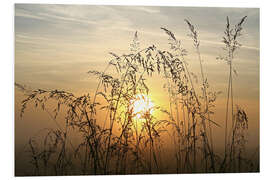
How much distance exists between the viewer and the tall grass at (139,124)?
13.4 feet

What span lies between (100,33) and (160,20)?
0.64 metres

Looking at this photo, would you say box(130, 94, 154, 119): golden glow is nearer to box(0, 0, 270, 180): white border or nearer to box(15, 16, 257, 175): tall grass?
box(15, 16, 257, 175): tall grass

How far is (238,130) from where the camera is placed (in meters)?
4.21

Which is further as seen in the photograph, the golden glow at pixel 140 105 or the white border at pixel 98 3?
the golden glow at pixel 140 105

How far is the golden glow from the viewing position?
417cm

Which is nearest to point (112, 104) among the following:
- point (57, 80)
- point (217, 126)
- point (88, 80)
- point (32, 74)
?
point (88, 80)

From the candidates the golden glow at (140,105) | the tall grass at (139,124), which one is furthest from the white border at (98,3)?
the golden glow at (140,105)

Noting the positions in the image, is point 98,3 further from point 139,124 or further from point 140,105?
point 139,124

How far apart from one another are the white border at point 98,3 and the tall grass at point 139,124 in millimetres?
126

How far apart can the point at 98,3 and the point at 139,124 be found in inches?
51.9

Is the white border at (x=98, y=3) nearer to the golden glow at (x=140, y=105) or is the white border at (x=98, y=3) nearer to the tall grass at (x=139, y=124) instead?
the tall grass at (x=139, y=124)

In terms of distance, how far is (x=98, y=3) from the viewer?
13.6ft

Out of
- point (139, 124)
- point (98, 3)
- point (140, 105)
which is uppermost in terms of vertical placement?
point (98, 3)

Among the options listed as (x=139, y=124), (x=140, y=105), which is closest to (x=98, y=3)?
→ (x=140, y=105)
